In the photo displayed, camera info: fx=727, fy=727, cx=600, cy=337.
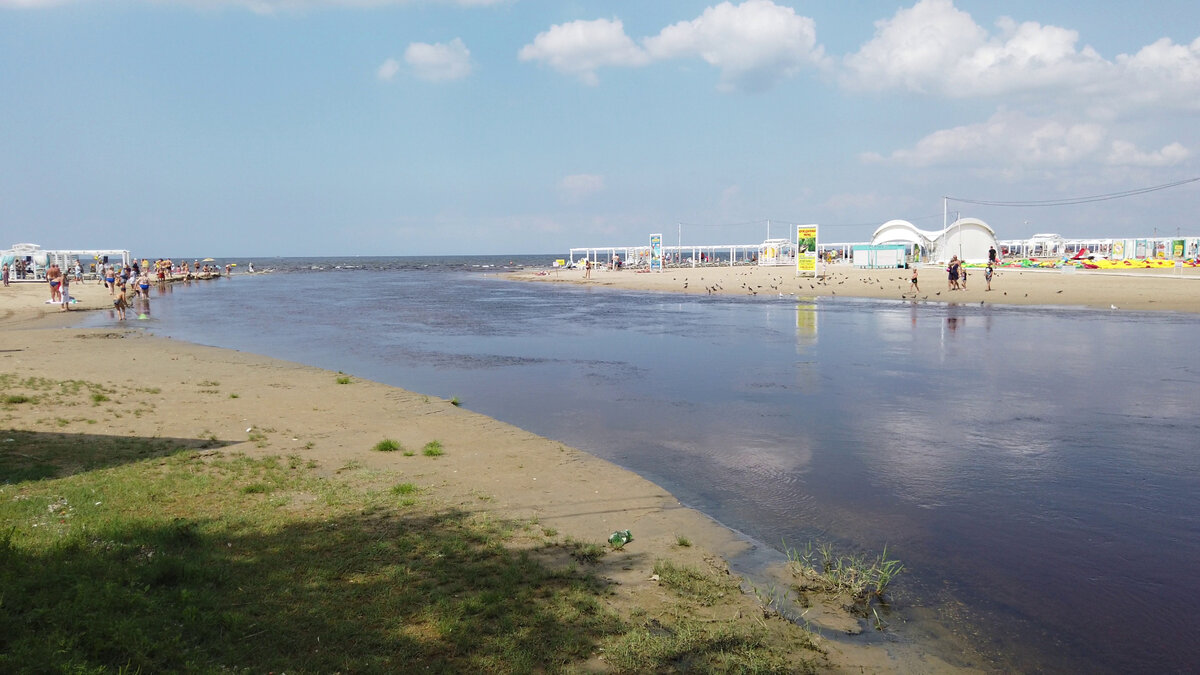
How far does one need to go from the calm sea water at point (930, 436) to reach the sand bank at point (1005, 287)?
895cm

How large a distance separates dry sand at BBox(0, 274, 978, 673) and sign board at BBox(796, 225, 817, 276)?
138ft

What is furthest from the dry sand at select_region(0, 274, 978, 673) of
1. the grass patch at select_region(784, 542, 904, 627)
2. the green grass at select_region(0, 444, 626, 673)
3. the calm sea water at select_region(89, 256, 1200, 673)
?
the green grass at select_region(0, 444, 626, 673)

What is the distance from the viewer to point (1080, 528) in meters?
7.54

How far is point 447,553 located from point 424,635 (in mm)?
1458

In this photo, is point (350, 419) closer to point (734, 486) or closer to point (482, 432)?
point (482, 432)

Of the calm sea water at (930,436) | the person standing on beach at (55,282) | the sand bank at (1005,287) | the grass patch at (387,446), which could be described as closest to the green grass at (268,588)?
the grass patch at (387,446)

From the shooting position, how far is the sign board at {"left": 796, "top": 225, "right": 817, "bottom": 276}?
52844mm

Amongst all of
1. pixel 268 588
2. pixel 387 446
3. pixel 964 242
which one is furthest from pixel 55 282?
pixel 964 242

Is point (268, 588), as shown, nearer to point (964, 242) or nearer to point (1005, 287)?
point (1005, 287)

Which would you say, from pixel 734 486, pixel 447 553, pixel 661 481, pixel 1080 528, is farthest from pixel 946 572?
pixel 447 553

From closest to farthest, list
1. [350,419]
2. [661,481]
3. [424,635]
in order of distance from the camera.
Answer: [424,635] < [661,481] < [350,419]

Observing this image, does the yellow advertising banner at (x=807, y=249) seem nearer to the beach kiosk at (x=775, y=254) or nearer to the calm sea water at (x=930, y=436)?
the calm sea water at (x=930, y=436)

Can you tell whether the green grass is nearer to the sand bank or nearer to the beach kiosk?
the sand bank

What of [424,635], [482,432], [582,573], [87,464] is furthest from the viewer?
[482,432]
